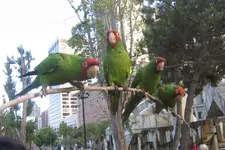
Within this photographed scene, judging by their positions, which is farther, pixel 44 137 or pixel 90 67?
pixel 44 137

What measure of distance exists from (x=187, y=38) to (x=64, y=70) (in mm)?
6249

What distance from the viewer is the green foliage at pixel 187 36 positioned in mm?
8211

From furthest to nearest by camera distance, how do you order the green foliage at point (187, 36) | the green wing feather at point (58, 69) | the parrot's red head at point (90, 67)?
the green foliage at point (187, 36)
the green wing feather at point (58, 69)
the parrot's red head at point (90, 67)

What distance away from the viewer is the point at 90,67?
3035 mm

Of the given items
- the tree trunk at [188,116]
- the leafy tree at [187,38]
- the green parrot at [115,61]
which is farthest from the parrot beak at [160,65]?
the tree trunk at [188,116]

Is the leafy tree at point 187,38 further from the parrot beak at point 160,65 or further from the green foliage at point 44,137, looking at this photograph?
the green foliage at point 44,137

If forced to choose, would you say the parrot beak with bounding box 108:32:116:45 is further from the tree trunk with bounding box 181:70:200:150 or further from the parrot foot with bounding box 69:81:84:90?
the tree trunk with bounding box 181:70:200:150

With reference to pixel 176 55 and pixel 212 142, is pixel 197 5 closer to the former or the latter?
pixel 176 55

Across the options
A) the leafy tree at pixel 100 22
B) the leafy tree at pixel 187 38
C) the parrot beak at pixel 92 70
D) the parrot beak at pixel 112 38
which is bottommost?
the parrot beak at pixel 92 70

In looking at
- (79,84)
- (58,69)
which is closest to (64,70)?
(58,69)

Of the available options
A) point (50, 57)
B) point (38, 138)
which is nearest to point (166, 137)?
point (50, 57)

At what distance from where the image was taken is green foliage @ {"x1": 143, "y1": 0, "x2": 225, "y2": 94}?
26.9 ft

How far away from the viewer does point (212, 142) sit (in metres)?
12.5

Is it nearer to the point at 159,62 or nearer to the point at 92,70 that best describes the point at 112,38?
the point at 159,62
